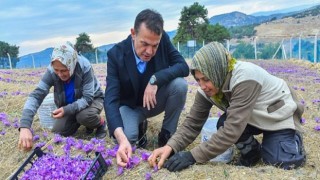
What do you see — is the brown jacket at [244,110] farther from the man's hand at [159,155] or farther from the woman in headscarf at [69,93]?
the woman in headscarf at [69,93]

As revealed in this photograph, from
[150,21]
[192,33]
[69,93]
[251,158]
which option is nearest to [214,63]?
[150,21]

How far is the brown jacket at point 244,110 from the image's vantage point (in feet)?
9.25

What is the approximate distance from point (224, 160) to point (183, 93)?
873mm

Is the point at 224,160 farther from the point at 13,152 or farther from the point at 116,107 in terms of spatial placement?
the point at 13,152

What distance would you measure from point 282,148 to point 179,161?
3.13ft

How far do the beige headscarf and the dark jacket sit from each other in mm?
928

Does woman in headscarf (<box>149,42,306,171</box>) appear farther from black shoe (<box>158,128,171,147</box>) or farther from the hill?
the hill

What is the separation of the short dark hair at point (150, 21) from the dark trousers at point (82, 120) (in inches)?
53.4

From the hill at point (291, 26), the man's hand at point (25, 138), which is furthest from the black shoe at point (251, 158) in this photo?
the hill at point (291, 26)

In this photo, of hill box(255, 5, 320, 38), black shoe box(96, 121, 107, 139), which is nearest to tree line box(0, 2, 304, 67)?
hill box(255, 5, 320, 38)

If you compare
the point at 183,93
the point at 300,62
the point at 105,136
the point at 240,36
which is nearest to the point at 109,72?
the point at 183,93

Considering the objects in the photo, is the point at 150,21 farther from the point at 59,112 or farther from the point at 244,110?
the point at 59,112

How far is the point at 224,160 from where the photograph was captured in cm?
357

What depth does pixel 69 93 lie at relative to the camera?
14.0 feet
